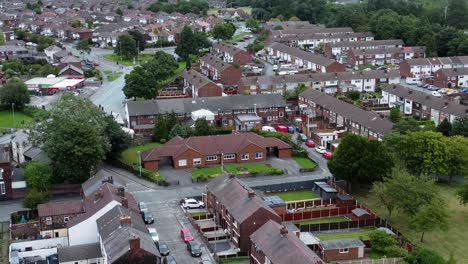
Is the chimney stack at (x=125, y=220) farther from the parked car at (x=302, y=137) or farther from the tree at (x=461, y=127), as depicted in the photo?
the tree at (x=461, y=127)

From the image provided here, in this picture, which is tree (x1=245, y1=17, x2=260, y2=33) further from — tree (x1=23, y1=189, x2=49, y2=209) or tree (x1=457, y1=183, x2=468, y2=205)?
tree (x1=23, y1=189, x2=49, y2=209)

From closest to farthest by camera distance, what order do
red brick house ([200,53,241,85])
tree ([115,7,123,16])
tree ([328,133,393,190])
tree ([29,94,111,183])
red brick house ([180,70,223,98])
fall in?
1. tree ([328,133,393,190])
2. tree ([29,94,111,183])
3. red brick house ([180,70,223,98])
4. red brick house ([200,53,241,85])
5. tree ([115,7,123,16])

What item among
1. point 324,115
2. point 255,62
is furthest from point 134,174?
point 255,62

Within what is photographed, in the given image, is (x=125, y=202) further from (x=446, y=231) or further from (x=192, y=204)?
(x=446, y=231)

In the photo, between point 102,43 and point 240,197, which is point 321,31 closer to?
point 102,43

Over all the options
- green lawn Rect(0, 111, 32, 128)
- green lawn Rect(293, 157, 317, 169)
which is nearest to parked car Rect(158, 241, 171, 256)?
green lawn Rect(293, 157, 317, 169)

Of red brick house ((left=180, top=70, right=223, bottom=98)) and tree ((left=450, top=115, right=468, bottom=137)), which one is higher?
red brick house ((left=180, top=70, right=223, bottom=98))

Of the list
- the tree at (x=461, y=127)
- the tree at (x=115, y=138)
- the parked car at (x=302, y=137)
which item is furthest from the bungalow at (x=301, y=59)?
the tree at (x=115, y=138)

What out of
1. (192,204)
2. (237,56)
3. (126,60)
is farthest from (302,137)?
(126,60)
